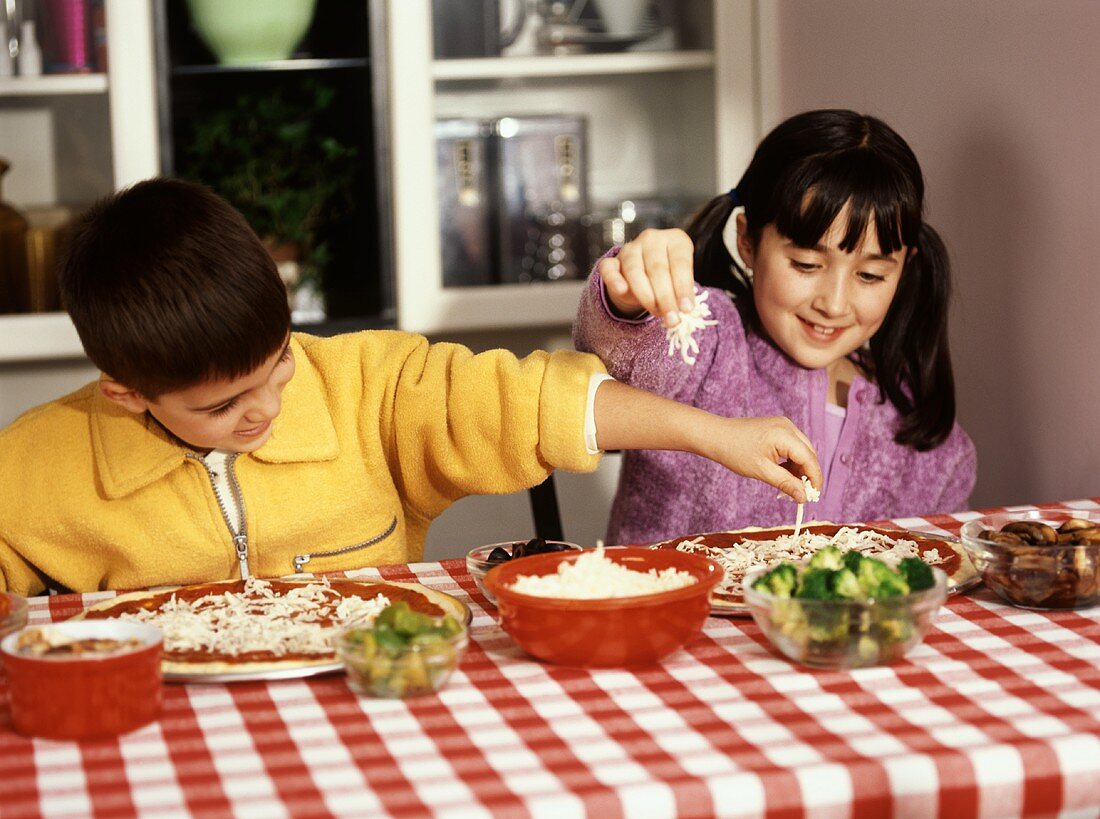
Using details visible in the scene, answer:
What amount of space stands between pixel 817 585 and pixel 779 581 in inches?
1.4

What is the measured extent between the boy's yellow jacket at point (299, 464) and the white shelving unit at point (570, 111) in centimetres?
102

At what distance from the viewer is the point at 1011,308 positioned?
200cm

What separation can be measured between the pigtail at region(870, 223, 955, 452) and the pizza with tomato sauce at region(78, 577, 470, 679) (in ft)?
2.95

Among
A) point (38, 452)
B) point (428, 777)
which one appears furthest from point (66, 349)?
point (428, 777)

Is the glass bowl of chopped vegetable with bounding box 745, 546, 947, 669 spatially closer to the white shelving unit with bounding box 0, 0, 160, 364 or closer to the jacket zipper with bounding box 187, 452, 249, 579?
the jacket zipper with bounding box 187, 452, 249, 579

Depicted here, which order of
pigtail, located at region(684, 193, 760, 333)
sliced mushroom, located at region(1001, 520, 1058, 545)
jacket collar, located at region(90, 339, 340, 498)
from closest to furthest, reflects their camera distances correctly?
sliced mushroom, located at region(1001, 520, 1058, 545) → jacket collar, located at region(90, 339, 340, 498) → pigtail, located at region(684, 193, 760, 333)

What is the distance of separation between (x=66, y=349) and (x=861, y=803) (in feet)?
6.54

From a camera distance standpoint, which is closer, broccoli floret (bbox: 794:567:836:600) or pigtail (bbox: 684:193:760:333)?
broccoli floret (bbox: 794:567:836:600)

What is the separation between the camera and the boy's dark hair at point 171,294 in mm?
1256

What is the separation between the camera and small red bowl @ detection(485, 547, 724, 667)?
1.03 m

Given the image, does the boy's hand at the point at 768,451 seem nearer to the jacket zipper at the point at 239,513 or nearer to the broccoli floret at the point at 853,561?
the broccoli floret at the point at 853,561

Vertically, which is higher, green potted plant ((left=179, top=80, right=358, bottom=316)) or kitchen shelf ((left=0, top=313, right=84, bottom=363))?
green potted plant ((left=179, top=80, right=358, bottom=316))

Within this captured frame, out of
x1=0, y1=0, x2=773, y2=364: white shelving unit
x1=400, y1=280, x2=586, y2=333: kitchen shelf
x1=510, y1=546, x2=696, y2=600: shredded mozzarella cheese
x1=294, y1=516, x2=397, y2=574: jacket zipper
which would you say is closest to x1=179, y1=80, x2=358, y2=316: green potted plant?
x1=0, y1=0, x2=773, y2=364: white shelving unit

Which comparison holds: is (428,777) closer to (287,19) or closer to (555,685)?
(555,685)
